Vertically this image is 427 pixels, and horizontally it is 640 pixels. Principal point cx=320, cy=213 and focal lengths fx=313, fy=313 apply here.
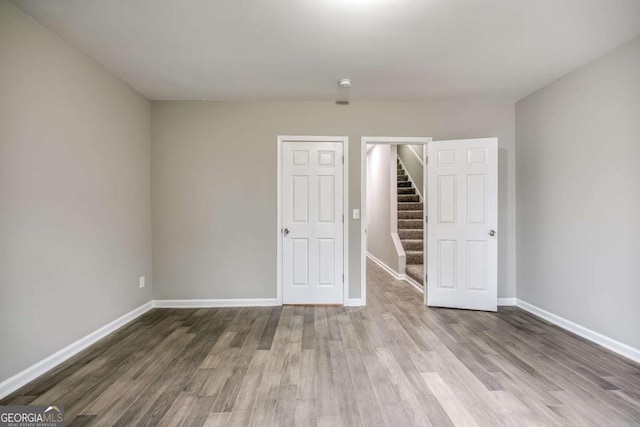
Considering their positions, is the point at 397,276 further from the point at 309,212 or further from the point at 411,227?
the point at 309,212

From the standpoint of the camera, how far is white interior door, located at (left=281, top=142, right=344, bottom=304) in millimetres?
3873

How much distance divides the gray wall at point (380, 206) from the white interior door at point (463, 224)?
5.70 feet

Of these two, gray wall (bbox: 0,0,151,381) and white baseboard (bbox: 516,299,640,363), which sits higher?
gray wall (bbox: 0,0,151,381)

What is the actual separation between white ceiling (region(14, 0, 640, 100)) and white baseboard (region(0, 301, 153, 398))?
2.43 m

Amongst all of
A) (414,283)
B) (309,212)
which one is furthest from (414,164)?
(309,212)

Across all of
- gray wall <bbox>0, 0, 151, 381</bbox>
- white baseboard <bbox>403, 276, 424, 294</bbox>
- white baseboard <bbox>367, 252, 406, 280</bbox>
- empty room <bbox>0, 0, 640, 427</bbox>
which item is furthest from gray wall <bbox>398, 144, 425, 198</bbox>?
gray wall <bbox>0, 0, 151, 381</bbox>

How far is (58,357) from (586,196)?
183 inches

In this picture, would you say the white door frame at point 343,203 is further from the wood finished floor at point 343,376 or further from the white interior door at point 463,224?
the white interior door at point 463,224

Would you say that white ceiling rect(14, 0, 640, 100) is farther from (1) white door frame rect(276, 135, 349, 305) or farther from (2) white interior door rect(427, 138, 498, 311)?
(2) white interior door rect(427, 138, 498, 311)

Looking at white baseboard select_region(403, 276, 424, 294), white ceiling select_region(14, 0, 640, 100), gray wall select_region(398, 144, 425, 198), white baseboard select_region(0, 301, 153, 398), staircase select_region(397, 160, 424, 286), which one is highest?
white ceiling select_region(14, 0, 640, 100)

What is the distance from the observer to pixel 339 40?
8.07 ft

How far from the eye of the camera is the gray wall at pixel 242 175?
380cm

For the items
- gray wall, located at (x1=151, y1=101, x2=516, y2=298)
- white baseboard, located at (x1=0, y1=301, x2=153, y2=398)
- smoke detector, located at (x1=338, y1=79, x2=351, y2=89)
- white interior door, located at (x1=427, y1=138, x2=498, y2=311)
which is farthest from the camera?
gray wall, located at (x1=151, y1=101, x2=516, y2=298)

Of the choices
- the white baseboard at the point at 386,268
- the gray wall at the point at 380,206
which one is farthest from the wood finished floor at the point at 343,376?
the gray wall at the point at 380,206
